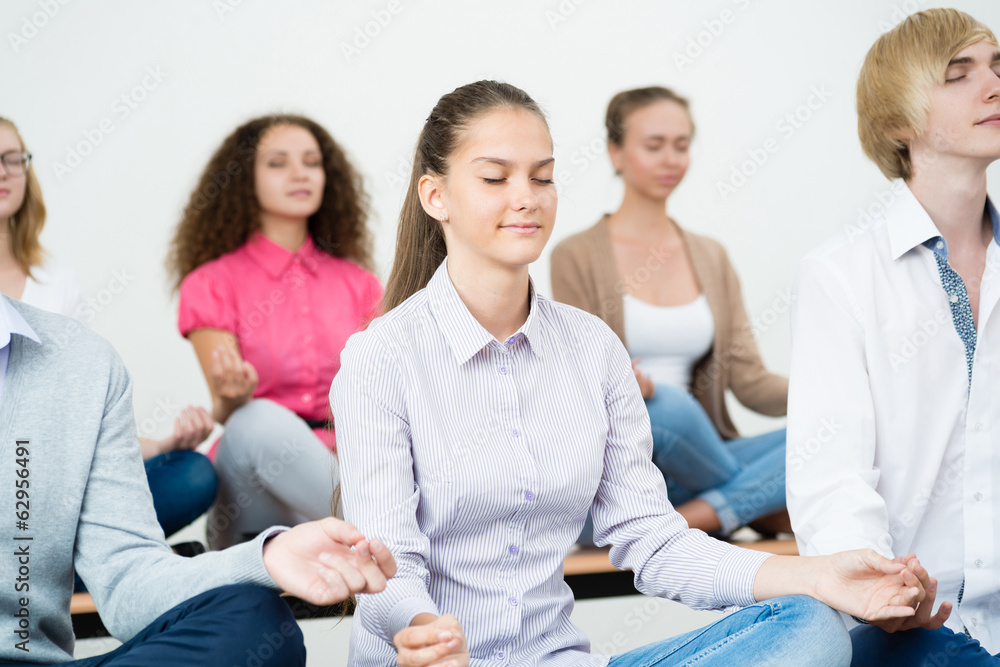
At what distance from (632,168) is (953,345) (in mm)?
1450

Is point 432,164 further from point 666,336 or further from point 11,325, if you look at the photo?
point 666,336

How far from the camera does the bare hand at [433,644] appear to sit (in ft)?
3.35

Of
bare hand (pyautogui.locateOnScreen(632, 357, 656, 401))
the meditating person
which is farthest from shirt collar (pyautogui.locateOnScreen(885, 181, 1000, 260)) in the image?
bare hand (pyautogui.locateOnScreen(632, 357, 656, 401))

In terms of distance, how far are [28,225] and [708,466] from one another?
5.86 ft

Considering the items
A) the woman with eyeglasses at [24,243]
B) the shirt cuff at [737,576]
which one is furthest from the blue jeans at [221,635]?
the woman with eyeglasses at [24,243]

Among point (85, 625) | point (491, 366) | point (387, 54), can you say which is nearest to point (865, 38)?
point (387, 54)

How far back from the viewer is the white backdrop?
130 inches

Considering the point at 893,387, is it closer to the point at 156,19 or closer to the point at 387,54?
the point at 387,54

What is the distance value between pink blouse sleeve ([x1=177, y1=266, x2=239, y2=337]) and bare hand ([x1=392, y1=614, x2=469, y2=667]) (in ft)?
5.56

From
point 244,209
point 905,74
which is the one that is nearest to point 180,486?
point 244,209

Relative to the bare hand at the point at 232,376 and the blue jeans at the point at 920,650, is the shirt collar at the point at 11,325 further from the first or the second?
the blue jeans at the point at 920,650

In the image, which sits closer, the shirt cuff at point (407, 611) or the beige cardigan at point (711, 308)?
the shirt cuff at point (407, 611)

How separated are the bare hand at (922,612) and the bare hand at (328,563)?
2.03 feet

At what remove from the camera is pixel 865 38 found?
12.3 ft
